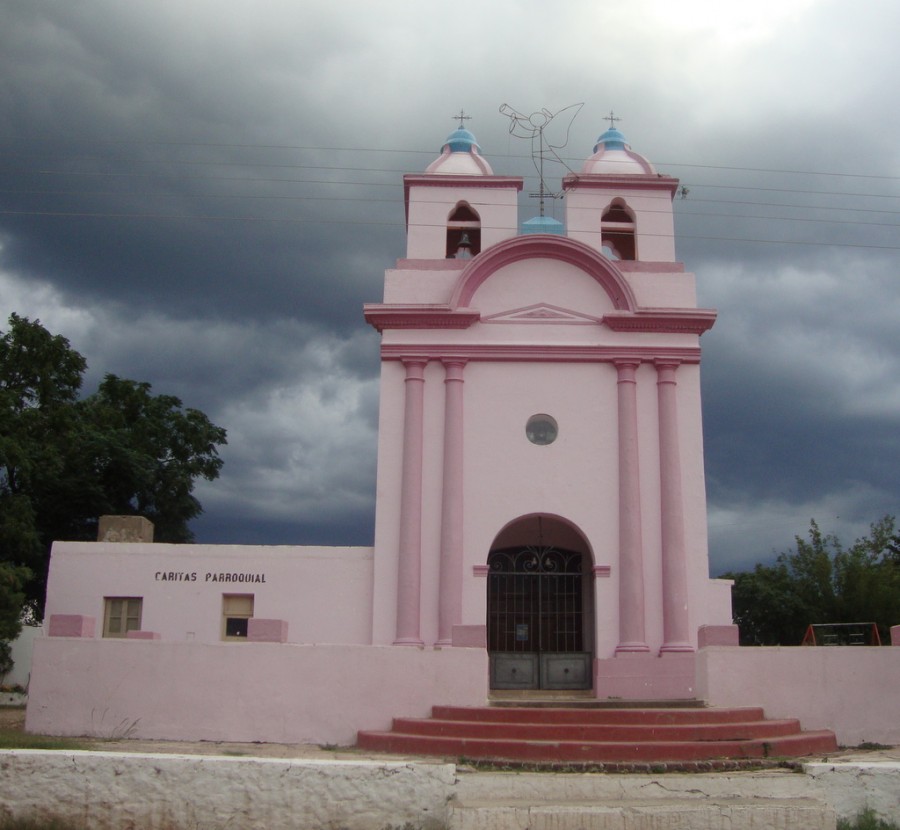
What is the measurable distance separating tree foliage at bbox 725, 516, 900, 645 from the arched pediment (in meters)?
14.3

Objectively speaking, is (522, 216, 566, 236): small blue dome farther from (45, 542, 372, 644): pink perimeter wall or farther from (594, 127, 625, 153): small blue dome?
(45, 542, 372, 644): pink perimeter wall

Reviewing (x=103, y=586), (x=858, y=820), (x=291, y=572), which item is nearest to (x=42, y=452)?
(x=103, y=586)

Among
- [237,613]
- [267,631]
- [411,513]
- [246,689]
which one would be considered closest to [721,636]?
[411,513]

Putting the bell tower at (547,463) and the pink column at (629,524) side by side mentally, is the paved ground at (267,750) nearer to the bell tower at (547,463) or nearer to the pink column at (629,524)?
the bell tower at (547,463)

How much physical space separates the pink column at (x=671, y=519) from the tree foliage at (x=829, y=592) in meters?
12.5

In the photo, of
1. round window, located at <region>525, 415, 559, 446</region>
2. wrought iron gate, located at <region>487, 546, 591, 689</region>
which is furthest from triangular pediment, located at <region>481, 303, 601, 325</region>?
wrought iron gate, located at <region>487, 546, 591, 689</region>

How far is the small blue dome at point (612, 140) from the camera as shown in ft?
74.3

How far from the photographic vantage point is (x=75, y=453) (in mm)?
31125

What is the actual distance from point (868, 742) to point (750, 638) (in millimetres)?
28224

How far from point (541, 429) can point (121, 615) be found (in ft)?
28.0

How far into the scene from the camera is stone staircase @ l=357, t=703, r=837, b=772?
489 inches

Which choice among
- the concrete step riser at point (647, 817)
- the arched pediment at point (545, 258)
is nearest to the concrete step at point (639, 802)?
the concrete step riser at point (647, 817)

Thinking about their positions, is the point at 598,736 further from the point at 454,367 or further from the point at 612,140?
the point at 612,140

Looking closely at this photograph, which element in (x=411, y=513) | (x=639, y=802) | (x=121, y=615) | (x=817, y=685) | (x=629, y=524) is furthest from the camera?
(x=121, y=615)
